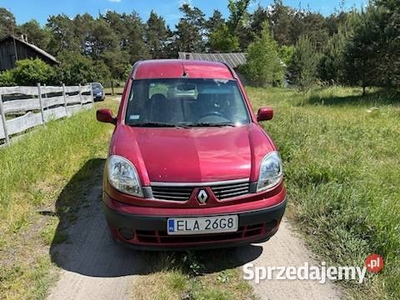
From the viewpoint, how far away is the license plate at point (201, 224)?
2738 mm

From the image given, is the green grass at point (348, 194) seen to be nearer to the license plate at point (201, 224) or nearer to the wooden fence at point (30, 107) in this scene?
the license plate at point (201, 224)

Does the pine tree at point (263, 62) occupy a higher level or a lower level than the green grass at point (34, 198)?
higher

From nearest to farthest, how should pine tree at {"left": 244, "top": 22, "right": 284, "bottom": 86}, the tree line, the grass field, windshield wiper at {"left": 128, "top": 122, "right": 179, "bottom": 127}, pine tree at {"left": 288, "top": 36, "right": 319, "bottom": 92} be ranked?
the grass field → windshield wiper at {"left": 128, "top": 122, "right": 179, "bottom": 127} → the tree line → pine tree at {"left": 288, "top": 36, "right": 319, "bottom": 92} → pine tree at {"left": 244, "top": 22, "right": 284, "bottom": 86}

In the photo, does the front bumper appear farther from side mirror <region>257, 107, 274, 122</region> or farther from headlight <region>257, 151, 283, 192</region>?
side mirror <region>257, 107, 274, 122</region>

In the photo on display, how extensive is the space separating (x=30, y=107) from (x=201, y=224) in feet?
25.5

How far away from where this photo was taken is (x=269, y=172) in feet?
9.98

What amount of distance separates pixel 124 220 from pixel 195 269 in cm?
76

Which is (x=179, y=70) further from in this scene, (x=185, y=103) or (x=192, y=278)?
(x=192, y=278)

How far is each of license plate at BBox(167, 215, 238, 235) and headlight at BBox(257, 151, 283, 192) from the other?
383 millimetres

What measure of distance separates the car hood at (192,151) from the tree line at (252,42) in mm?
16121

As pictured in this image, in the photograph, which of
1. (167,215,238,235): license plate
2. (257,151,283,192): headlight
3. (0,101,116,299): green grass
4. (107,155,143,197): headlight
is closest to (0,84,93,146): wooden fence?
(0,101,116,299): green grass

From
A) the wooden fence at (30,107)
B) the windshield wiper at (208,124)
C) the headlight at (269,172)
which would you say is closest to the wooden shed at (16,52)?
the wooden fence at (30,107)

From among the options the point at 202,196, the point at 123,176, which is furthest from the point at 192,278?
the point at 123,176

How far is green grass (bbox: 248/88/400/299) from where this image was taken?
3.09 metres
